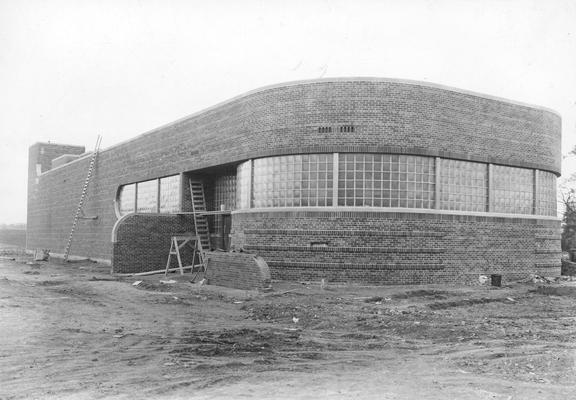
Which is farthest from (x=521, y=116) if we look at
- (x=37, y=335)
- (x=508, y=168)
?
(x=37, y=335)

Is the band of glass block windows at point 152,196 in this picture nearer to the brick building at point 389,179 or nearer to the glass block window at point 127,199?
the glass block window at point 127,199

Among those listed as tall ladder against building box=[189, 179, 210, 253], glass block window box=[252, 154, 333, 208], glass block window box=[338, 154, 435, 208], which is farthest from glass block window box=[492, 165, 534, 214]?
tall ladder against building box=[189, 179, 210, 253]

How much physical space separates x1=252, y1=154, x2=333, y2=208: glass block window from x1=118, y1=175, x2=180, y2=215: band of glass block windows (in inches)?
278

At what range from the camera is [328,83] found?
1839cm

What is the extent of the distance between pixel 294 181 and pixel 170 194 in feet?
31.0

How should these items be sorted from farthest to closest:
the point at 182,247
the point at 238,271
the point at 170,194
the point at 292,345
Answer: the point at 170,194 → the point at 182,247 → the point at 238,271 → the point at 292,345

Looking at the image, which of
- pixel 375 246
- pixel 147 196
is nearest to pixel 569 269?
pixel 375 246

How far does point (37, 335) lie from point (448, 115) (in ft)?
47.5

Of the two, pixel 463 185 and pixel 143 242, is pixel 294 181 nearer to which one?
pixel 463 185

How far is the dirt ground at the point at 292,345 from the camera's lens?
21.5 ft

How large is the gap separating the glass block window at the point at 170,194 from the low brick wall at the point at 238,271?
24.0 ft

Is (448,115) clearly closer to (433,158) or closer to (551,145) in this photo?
(433,158)

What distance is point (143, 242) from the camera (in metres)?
23.8

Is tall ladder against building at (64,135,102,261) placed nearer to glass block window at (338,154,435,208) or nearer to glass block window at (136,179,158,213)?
glass block window at (136,179,158,213)
